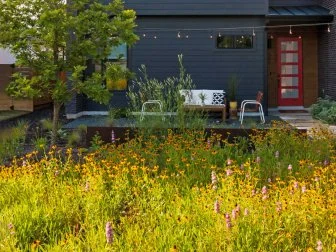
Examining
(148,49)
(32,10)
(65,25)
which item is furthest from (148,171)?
(148,49)

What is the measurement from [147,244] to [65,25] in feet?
16.3

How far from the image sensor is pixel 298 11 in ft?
52.0

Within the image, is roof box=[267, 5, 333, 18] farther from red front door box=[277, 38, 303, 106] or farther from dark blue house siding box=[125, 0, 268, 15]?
red front door box=[277, 38, 303, 106]

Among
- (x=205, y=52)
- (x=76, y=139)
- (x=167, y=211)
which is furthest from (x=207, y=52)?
(x=167, y=211)

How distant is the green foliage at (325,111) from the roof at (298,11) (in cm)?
276

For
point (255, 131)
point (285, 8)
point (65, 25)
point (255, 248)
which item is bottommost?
point (255, 248)

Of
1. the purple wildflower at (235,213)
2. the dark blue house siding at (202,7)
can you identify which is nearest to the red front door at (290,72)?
the dark blue house siding at (202,7)

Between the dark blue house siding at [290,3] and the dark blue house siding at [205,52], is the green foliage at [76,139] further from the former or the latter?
the dark blue house siding at [290,3]

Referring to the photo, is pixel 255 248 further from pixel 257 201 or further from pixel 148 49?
pixel 148 49

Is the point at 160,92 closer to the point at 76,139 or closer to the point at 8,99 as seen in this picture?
the point at 76,139

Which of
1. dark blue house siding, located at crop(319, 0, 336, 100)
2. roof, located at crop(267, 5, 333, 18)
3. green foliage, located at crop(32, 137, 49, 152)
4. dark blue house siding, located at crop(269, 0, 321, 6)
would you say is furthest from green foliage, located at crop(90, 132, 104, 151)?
dark blue house siding, located at crop(269, 0, 321, 6)

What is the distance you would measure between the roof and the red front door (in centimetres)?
126

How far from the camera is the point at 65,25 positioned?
23.5 ft

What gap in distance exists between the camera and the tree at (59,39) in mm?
7359
